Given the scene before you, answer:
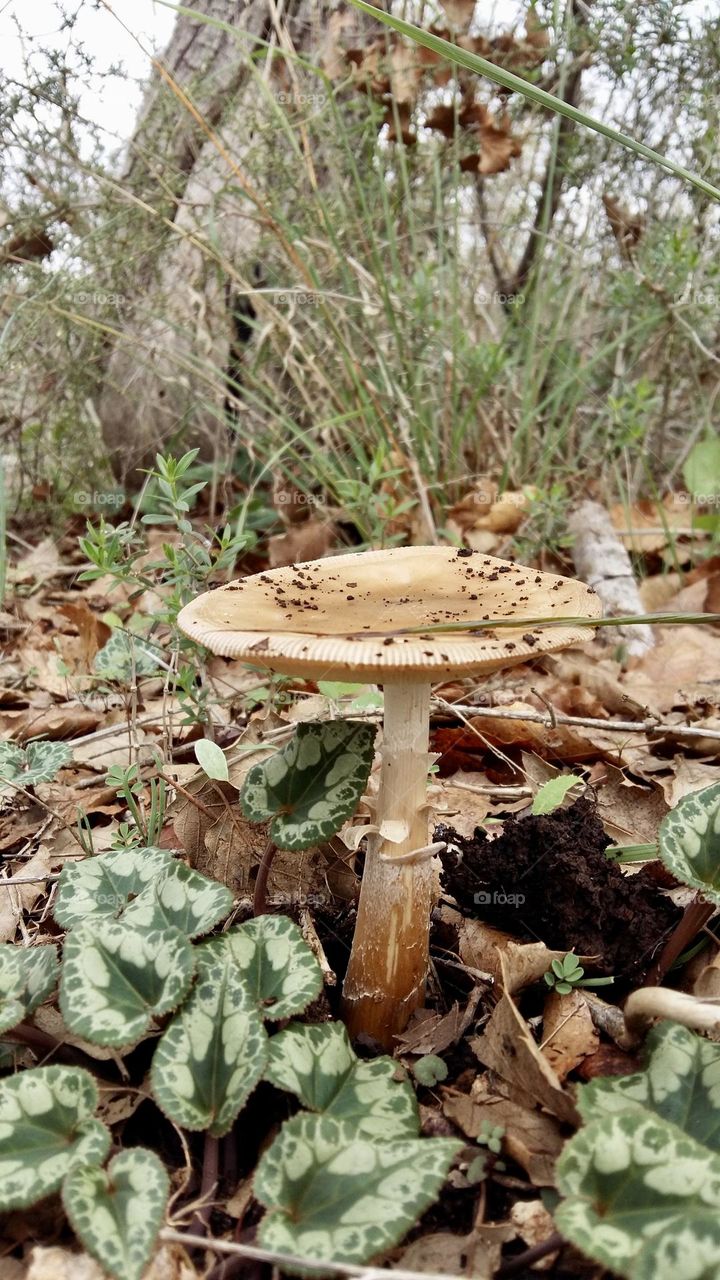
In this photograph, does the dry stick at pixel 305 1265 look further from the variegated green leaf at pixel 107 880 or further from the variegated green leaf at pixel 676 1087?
the variegated green leaf at pixel 107 880

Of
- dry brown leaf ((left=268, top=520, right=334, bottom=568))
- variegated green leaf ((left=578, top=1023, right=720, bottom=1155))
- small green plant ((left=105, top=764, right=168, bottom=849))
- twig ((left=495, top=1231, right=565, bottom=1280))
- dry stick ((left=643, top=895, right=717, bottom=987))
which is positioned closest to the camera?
twig ((left=495, top=1231, right=565, bottom=1280))

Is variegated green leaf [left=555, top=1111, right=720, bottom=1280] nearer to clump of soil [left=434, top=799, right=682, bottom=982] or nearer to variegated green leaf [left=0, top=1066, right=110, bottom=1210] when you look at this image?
clump of soil [left=434, top=799, right=682, bottom=982]

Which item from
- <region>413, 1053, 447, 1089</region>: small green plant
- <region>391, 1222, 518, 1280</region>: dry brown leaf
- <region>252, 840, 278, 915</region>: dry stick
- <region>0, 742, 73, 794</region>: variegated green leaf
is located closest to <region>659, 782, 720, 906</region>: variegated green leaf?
<region>413, 1053, 447, 1089</region>: small green plant

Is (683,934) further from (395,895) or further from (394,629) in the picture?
(394,629)

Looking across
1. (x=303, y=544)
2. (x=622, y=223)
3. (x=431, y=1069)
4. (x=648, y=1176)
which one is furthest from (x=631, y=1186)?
(x=622, y=223)

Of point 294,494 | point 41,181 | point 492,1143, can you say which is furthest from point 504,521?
point 492,1143

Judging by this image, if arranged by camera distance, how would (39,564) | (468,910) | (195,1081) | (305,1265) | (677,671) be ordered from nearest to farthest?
(305,1265), (195,1081), (468,910), (677,671), (39,564)
